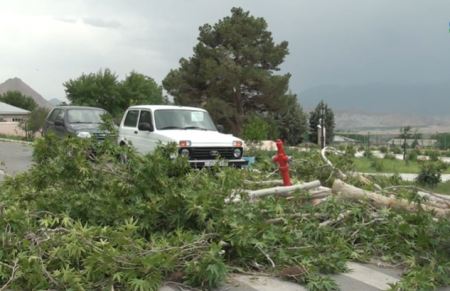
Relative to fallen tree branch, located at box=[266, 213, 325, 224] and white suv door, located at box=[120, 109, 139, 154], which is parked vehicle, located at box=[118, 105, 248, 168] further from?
fallen tree branch, located at box=[266, 213, 325, 224]

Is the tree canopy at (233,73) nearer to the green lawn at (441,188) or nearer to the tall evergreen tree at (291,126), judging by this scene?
the tall evergreen tree at (291,126)

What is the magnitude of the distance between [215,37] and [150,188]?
41.0 metres

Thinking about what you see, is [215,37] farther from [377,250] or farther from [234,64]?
[377,250]

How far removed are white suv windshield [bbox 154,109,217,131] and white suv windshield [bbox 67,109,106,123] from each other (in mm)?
5667

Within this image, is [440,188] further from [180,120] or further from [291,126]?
[291,126]

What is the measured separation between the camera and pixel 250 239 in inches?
186

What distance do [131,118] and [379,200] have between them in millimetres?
8351

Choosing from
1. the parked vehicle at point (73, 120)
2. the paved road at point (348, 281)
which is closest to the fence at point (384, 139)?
the parked vehicle at point (73, 120)

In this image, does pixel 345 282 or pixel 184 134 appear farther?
pixel 184 134

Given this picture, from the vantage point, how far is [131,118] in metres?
13.3

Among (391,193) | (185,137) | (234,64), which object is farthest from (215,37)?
(391,193)

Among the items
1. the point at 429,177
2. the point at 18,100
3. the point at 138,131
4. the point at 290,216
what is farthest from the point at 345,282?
the point at 18,100

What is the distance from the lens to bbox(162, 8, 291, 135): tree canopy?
137 ft

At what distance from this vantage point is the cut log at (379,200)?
5.99m
